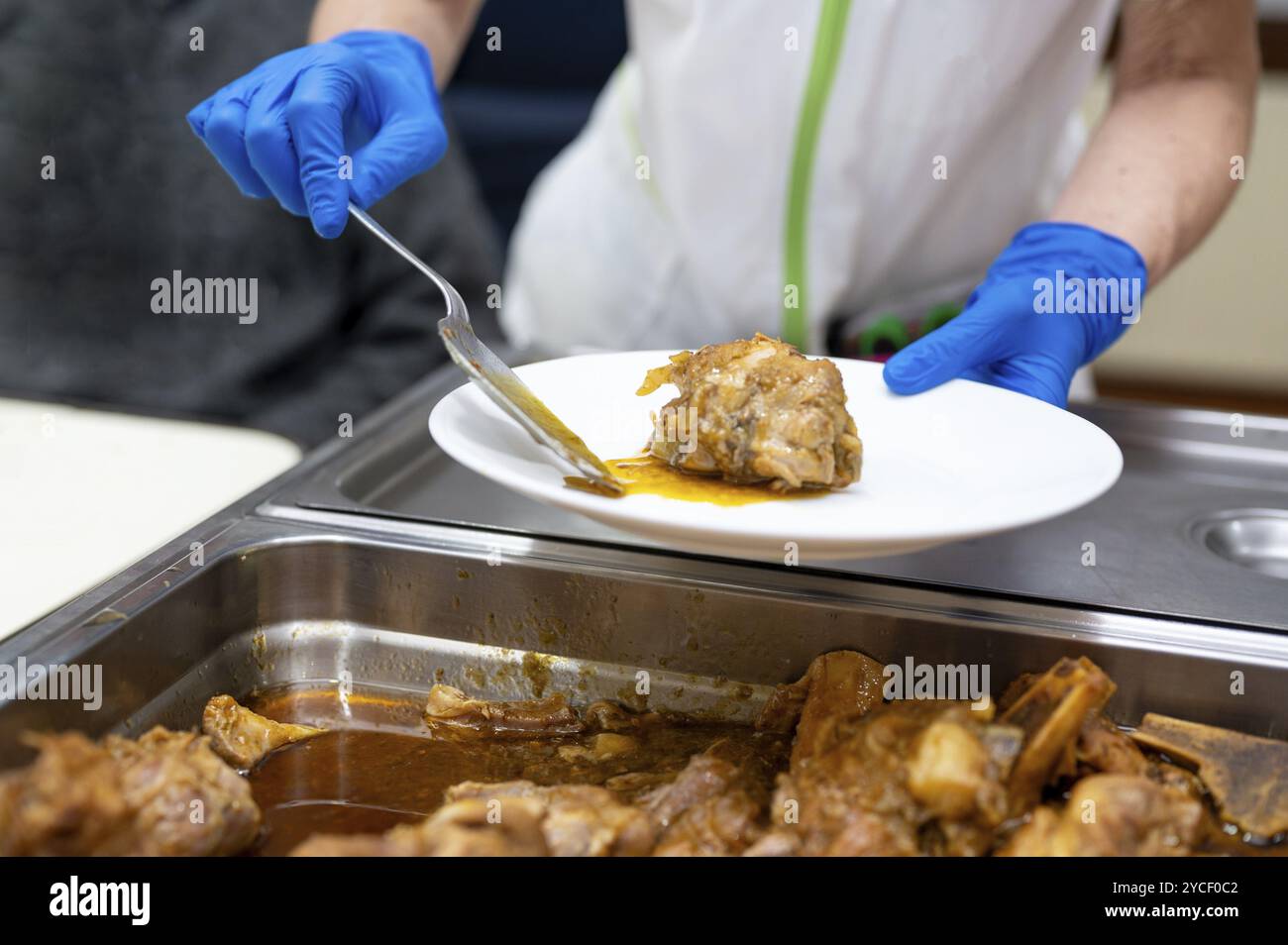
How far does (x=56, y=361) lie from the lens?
9.09 ft

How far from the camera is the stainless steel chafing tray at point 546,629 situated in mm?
1202

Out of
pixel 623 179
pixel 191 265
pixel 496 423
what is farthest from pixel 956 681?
pixel 191 265

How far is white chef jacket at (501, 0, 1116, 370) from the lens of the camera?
1.92 meters

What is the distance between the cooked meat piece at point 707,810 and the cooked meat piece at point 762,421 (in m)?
0.30

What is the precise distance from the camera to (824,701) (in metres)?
1.18

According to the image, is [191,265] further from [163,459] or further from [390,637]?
[390,637]

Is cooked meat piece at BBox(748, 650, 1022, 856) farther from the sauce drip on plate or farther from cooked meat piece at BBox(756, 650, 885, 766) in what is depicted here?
the sauce drip on plate

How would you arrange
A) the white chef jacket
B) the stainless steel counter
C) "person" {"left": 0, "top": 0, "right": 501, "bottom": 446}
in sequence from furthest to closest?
"person" {"left": 0, "top": 0, "right": 501, "bottom": 446} < the white chef jacket < the stainless steel counter

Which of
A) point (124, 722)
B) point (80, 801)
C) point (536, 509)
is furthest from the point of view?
point (536, 509)

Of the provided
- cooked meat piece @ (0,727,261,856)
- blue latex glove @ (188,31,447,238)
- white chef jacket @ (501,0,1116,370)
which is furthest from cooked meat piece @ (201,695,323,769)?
white chef jacket @ (501,0,1116,370)

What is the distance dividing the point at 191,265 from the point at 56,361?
16.2 inches

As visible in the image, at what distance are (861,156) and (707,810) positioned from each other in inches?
52.6

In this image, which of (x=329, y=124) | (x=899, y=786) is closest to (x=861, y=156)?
(x=329, y=124)

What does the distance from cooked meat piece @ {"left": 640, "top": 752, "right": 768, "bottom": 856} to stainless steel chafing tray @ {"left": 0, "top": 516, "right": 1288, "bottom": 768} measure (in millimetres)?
229
